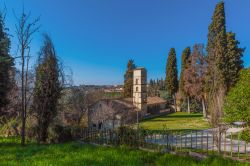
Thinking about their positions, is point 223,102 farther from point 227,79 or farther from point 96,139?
point 227,79

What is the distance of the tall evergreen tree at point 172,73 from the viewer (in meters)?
39.2

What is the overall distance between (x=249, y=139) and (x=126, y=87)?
110ft

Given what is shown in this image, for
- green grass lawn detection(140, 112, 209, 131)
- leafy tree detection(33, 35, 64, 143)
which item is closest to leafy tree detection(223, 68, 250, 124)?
leafy tree detection(33, 35, 64, 143)

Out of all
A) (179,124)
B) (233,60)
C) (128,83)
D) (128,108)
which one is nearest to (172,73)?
(128,83)

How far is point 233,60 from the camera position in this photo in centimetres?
2427

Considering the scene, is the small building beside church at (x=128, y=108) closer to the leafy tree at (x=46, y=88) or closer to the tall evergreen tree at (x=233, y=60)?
the leafy tree at (x=46, y=88)

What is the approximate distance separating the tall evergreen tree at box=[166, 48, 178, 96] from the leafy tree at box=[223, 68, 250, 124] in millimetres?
31563

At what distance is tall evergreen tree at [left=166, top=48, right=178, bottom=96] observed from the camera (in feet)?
129

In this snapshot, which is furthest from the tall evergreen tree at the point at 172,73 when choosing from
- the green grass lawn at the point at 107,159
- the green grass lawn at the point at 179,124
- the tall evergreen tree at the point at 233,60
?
the green grass lawn at the point at 107,159

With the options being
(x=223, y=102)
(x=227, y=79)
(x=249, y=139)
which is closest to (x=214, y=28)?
(x=227, y=79)

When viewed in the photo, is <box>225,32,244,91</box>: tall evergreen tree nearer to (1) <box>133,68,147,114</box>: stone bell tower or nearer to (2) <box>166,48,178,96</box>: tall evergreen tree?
(1) <box>133,68,147,114</box>: stone bell tower

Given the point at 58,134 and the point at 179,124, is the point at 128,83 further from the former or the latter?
the point at 58,134

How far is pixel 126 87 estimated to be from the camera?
40406 mm

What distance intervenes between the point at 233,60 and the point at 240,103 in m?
19.1
